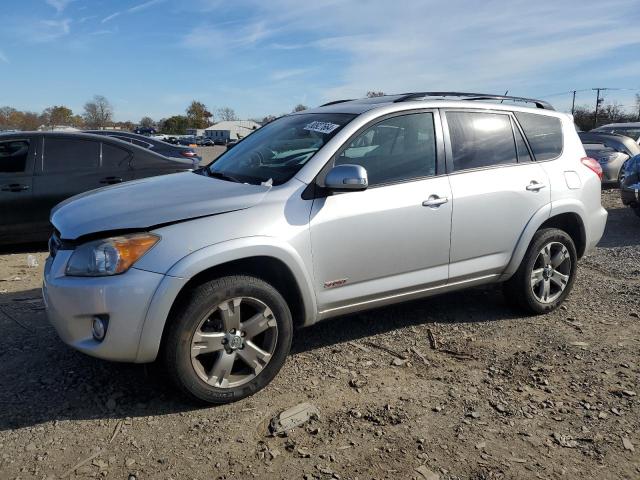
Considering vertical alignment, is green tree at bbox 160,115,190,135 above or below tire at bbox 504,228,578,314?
above

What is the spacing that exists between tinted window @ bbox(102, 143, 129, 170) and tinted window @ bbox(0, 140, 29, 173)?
34.2 inches

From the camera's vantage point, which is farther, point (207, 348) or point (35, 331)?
point (35, 331)

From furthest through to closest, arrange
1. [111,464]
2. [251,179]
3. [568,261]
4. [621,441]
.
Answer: [568,261], [251,179], [621,441], [111,464]

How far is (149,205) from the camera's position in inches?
129

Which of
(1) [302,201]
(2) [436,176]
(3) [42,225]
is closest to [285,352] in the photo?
(1) [302,201]

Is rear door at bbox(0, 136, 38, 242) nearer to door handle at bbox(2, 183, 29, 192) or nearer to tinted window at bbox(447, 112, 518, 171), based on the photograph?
door handle at bbox(2, 183, 29, 192)

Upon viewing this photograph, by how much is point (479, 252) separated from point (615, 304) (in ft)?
5.81

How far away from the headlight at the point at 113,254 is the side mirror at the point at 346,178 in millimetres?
1097

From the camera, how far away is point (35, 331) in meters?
4.28

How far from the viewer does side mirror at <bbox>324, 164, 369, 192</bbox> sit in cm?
340

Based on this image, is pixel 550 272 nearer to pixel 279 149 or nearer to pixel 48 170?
pixel 279 149

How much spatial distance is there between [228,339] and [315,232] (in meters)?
0.83

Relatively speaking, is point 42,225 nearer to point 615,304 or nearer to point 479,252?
point 479,252

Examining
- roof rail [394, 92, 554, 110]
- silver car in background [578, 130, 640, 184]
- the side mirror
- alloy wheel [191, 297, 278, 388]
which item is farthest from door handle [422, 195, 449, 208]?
silver car in background [578, 130, 640, 184]
